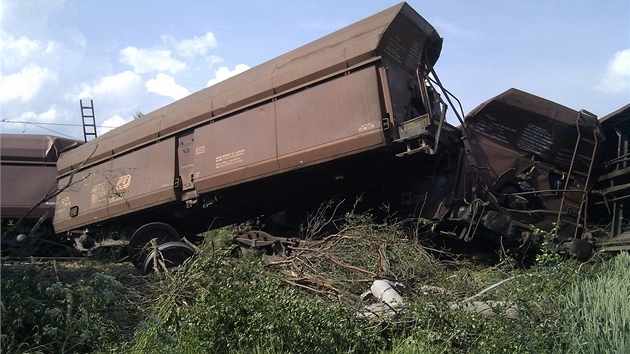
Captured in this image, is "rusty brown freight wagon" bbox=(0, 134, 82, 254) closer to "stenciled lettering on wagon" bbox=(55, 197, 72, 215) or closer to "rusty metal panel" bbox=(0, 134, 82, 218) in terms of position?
"rusty metal panel" bbox=(0, 134, 82, 218)

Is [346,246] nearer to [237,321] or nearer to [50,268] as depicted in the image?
[237,321]

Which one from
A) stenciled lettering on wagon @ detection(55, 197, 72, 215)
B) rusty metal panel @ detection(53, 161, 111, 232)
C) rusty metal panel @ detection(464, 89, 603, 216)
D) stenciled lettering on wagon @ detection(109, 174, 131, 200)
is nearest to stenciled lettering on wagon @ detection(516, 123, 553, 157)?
rusty metal panel @ detection(464, 89, 603, 216)

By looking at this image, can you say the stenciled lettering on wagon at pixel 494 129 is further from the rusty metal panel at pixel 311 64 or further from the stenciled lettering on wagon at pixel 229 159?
the stenciled lettering on wagon at pixel 229 159

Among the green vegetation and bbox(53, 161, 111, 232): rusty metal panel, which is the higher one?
bbox(53, 161, 111, 232): rusty metal panel

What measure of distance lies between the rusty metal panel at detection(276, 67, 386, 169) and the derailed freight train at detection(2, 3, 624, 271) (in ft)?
0.06

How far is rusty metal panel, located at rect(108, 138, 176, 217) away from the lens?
973 cm

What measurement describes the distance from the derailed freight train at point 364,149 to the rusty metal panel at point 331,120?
0.02 m

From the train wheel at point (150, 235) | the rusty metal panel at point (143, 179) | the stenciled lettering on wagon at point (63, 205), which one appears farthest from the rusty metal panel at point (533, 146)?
the stenciled lettering on wagon at point (63, 205)

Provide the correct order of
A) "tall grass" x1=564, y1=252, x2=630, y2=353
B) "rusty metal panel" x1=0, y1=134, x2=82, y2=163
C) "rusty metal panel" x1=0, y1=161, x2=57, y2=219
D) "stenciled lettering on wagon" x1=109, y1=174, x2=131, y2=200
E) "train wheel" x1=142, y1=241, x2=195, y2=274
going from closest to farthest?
"tall grass" x1=564, y1=252, x2=630, y2=353 → "train wheel" x1=142, y1=241, x2=195, y2=274 → "stenciled lettering on wagon" x1=109, y1=174, x2=131, y2=200 → "rusty metal panel" x1=0, y1=161, x2=57, y2=219 → "rusty metal panel" x1=0, y1=134, x2=82, y2=163

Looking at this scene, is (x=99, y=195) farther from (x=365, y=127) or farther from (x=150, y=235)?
(x=365, y=127)

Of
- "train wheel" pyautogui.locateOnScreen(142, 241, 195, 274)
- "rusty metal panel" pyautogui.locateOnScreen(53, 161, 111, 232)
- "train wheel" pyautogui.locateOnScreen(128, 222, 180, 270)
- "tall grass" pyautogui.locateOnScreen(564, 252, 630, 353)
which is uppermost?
"rusty metal panel" pyautogui.locateOnScreen(53, 161, 111, 232)

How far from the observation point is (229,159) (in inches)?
351

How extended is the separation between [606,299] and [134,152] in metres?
8.51

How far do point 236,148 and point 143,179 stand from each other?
7.76 feet
